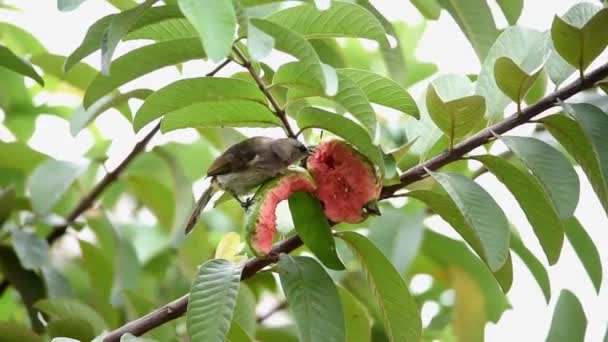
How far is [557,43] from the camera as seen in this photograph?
3.22 feet

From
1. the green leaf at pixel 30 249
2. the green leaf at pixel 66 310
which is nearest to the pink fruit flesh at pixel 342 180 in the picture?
the green leaf at pixel 66 310

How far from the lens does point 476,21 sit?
117 cm

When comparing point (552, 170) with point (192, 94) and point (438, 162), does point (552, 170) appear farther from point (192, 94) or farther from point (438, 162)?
point (192, 94)

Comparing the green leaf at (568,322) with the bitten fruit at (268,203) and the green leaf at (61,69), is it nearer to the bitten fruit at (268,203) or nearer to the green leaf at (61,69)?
the bitten fruit at (268,203)

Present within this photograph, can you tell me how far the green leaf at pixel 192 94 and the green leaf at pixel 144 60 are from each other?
0.11 feet

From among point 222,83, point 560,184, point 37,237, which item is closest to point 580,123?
point 560,184

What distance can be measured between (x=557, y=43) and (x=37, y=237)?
0.83 m

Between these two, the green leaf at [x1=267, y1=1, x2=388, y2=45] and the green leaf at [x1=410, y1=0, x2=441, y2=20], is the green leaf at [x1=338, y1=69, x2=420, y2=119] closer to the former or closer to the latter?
the green leaf at [x1=267, y1=1, x2=388, y2=45]

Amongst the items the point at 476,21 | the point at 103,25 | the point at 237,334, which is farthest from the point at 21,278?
the point at 476,21

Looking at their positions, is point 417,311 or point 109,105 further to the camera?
point 109,105

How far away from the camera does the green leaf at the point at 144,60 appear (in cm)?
97

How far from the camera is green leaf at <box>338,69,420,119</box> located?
0.97 metres

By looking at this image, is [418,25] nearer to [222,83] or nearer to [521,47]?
[521,47]

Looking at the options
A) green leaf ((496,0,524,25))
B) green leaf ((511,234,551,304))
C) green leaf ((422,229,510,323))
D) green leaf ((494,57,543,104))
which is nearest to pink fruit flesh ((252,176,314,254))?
green leaf ((494,57,543,104))
